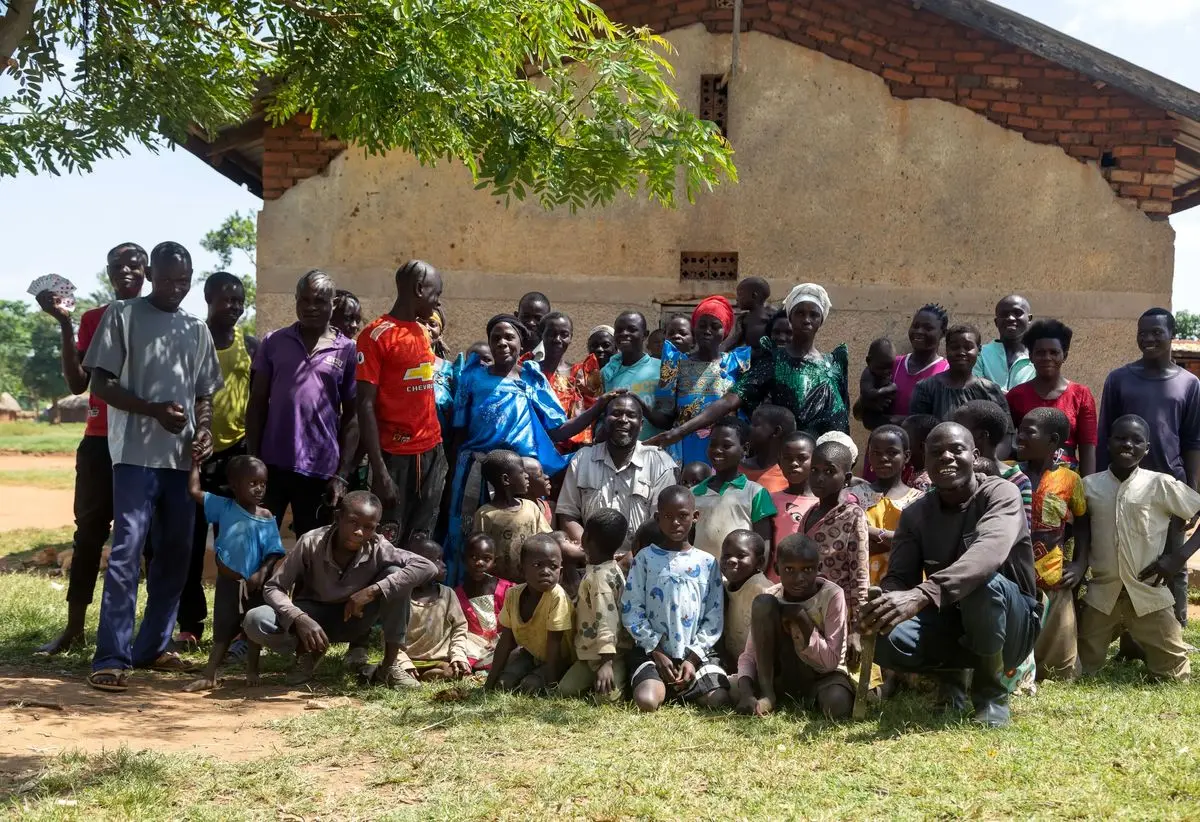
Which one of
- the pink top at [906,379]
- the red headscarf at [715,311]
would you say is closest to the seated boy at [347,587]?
the red headscarf at [715,311]

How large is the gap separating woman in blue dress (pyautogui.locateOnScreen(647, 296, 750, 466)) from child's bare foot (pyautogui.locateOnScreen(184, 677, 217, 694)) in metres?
2.69

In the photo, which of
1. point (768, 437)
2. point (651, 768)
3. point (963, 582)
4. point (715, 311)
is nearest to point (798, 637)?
point (963, 582)

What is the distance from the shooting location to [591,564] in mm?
5598

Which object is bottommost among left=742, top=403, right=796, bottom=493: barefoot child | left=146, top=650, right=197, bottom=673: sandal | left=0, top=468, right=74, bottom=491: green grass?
left=0, top=468, right=74, bottom=491: green grass

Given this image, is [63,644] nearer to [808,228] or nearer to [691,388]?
[691,388]

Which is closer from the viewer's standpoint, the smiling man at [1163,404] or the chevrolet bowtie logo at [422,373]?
the chevrolet bowtie logo at [422,373]

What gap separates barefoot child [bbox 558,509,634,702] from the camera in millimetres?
5199

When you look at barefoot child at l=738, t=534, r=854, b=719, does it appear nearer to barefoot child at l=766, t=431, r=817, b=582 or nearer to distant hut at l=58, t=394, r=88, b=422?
barefoot child at l=766, t=431, r=817, b=582

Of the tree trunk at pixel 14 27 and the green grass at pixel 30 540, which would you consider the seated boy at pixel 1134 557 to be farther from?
the green grass at pixel 30 540

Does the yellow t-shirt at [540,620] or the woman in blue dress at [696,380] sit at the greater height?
the woman in blue dress at [696,380]

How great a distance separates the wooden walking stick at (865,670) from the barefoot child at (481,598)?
1859 mm

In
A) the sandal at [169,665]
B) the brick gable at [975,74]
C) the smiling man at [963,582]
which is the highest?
the brick gable at [975,74]

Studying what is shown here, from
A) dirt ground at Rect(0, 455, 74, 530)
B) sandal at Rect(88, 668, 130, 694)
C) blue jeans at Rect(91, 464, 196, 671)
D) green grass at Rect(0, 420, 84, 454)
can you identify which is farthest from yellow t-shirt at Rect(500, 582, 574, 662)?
green grass at Rect(0, 420, 84, 454)

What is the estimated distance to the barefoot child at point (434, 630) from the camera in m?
5.67
